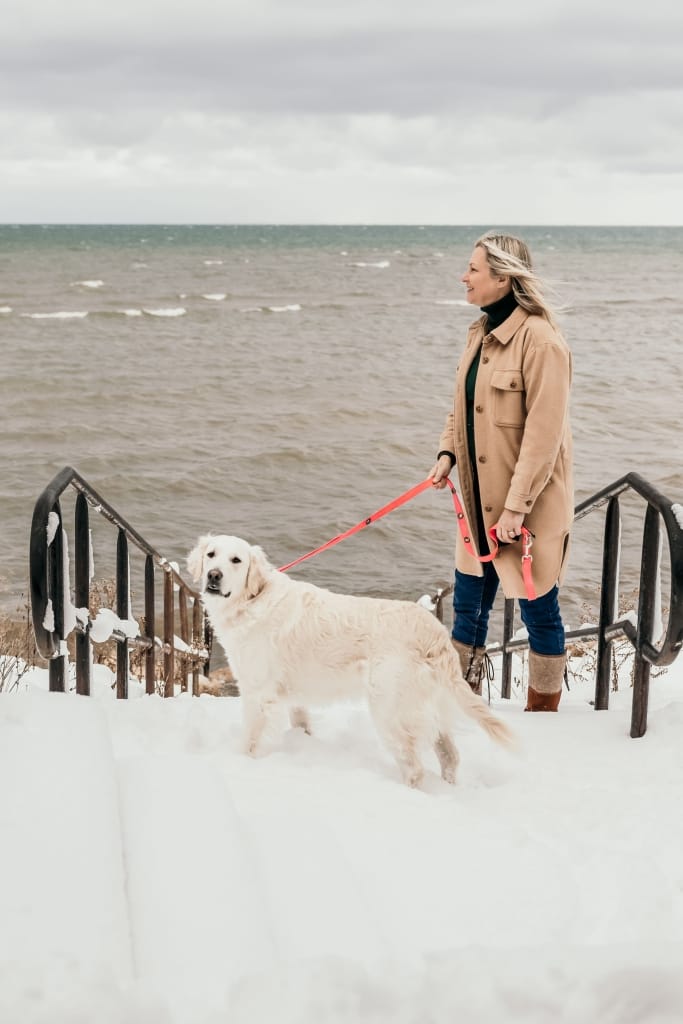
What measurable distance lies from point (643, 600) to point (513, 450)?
77 cm

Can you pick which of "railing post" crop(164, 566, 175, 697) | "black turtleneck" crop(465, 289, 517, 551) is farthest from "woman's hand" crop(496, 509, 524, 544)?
"railing post" crop(164, 566, 175, 697)

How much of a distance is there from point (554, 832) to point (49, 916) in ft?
4.89

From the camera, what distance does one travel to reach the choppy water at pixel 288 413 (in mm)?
10859

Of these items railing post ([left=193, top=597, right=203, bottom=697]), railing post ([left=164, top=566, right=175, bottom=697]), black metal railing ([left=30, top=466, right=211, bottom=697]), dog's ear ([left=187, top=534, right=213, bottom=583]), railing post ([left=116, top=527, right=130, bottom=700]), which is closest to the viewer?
black metal railing ([left=30, top=466, right=211, bottom=697])

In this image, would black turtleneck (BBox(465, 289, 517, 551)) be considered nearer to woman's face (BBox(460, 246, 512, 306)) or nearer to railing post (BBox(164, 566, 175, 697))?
woman's face (BBox(460, 246, 512, 306))

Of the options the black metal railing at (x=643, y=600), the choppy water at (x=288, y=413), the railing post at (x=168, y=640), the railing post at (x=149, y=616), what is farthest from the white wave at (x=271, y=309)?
the black metal railing at (x=643, y=600)

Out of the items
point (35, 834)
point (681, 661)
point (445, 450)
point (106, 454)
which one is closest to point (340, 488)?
point (106, 454)

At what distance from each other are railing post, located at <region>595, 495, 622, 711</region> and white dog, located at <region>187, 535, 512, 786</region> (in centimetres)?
98

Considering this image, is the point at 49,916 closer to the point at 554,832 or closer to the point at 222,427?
the point at 554,832

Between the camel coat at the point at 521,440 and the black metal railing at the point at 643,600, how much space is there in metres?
0.30

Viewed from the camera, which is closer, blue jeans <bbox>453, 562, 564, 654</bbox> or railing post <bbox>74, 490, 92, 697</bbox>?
railing post <bbox>74, 490, 92, 697</bbox>

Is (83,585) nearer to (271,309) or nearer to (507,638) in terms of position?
(507,638)

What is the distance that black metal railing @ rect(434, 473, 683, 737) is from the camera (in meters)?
3.12

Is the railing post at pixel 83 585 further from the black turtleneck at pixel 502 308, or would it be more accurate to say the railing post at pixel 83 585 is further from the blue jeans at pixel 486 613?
the black turtleneck at pixel 502 308
